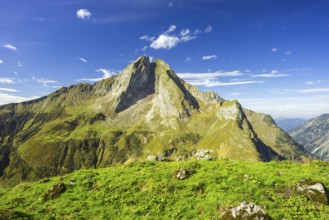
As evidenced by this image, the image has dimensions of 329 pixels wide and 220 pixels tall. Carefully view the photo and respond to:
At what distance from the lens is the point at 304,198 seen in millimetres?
20281

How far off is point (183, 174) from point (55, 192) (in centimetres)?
1358

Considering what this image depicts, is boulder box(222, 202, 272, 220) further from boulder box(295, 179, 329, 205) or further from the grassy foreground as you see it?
boulder box(295, 179, 329, 205)

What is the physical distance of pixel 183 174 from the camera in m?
27.2

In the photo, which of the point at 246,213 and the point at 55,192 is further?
the point at 55,192

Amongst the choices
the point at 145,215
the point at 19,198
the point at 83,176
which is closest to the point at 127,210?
the point at 145,215

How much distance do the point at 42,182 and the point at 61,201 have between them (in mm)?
9655

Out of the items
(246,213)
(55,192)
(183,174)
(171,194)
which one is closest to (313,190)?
(246,213)

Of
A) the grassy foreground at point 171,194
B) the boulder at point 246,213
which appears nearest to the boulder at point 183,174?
the grassy foreground at point 171,194

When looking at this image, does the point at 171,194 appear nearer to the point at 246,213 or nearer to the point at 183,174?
the point at 183,174

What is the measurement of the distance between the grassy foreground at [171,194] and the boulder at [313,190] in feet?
2.01

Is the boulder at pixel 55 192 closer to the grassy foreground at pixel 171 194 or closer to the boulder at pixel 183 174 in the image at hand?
the grassy foreground at pixel 171 194

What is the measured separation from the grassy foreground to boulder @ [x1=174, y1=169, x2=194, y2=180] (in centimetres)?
51

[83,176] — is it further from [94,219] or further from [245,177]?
[245,177]

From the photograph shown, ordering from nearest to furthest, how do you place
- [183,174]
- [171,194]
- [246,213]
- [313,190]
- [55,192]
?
[246,213], [313,190], [171,194], [55,192], [183,174]
